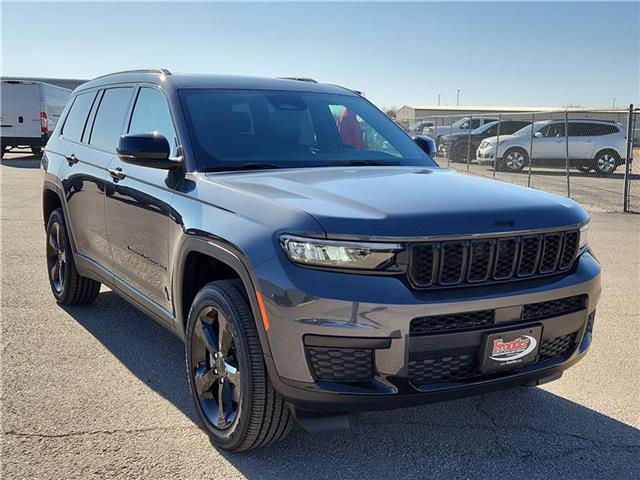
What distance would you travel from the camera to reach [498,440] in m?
3.42

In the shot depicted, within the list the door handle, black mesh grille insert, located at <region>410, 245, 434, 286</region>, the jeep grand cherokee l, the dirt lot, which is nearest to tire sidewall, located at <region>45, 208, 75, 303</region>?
the dirt lot

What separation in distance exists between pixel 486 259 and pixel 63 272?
396 centimetres

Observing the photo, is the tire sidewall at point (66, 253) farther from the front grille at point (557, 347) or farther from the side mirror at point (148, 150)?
the front grille at point (557, 347)

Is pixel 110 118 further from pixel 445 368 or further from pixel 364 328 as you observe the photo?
pixel 445 368

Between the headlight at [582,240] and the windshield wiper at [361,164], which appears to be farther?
the windshield wiper at [361,164]

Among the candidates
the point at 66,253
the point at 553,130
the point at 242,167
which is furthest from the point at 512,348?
the point at 553,130

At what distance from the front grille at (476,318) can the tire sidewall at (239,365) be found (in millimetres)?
767

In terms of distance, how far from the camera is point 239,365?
2.99 meters

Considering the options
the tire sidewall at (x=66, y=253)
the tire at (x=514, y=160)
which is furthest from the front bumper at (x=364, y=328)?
the tire at (x=514, y=160)

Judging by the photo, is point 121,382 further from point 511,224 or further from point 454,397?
point 511,224

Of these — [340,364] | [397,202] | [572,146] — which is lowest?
[340,364]

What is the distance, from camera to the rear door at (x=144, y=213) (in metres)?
3.77

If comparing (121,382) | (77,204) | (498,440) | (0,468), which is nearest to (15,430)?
(0,468)

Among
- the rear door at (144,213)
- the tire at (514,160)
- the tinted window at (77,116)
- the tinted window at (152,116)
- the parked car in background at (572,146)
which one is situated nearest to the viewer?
the rear door at (144,213)
